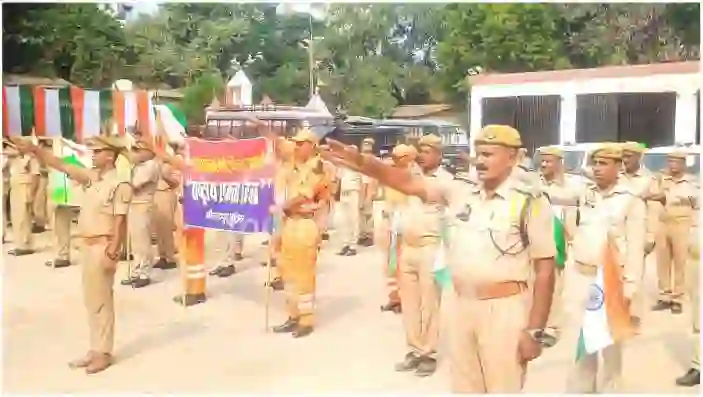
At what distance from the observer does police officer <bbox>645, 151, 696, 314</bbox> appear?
94.8 inches

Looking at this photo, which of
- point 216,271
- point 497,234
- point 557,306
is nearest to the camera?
point 497,234

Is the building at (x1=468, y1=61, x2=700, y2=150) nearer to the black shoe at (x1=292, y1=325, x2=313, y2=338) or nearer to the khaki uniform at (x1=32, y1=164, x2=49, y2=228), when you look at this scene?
the black shoe at (x1=292, y1=325, x2=313, y2=338)

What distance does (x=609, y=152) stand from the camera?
93.7 inches

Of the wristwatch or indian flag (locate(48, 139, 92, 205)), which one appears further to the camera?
indian flag (locate(48, 139, 92, 205))

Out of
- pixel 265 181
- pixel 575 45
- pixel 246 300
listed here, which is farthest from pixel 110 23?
pixel 575 45

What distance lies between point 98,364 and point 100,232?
15.4 inches

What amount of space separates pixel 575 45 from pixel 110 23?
4.57 ft

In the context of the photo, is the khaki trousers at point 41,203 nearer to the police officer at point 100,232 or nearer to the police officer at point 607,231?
the police officer at point 100,232

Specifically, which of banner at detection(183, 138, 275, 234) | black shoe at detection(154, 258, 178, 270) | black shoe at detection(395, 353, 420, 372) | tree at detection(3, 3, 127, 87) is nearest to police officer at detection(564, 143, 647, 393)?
black shoe at detection(395, 353, 420, 372)

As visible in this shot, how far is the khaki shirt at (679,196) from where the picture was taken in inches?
95.0

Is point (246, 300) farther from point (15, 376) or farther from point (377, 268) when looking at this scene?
point (15, 376)

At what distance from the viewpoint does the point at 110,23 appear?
7.95ft

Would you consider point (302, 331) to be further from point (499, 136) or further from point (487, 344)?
point (499, 136)

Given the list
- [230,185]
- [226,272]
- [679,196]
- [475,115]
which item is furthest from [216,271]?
[679,196]
